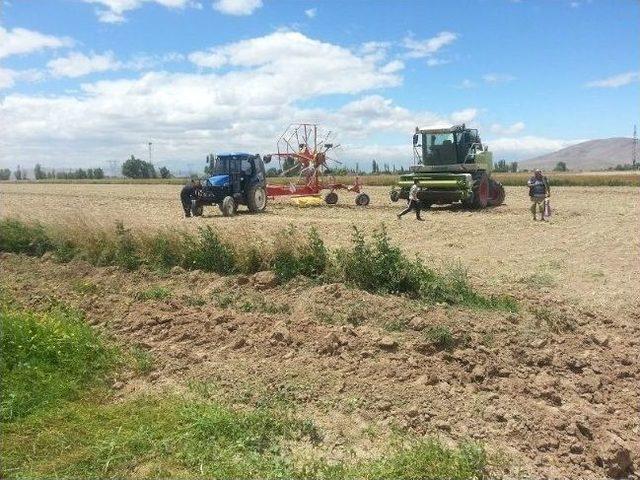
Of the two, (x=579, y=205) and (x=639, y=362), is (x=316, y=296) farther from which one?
(x=579, y=205)

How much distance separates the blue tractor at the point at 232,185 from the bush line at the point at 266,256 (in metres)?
7.50

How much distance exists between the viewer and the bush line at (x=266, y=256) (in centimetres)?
769

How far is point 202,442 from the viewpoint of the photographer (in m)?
4.15

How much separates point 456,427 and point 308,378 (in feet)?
4.44

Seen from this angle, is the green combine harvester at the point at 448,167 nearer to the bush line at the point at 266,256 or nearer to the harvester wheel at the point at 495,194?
the harvester wheel at the point at 495,194

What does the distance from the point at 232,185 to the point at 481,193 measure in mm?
8282

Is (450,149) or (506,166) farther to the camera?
(506,166)

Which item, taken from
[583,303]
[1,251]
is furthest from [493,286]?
[1,251]

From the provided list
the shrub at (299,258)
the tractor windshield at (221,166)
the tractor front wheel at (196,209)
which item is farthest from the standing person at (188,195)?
the shrub at (299,258)

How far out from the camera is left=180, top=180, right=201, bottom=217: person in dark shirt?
1903cm

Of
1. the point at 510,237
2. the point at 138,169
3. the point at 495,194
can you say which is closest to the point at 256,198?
the point at 495,194

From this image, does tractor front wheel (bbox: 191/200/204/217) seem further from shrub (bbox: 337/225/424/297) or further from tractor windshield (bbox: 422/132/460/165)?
shrub (bbox: 337/225/424/297)

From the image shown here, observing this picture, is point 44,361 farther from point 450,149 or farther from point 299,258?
point 450,149

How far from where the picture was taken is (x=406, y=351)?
560cm
